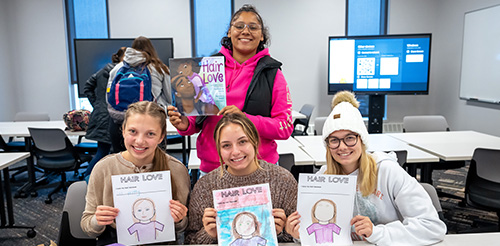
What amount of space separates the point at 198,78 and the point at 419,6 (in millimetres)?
5813

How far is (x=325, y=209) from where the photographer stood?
1.29 meters

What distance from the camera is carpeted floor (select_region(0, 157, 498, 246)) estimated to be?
9.99ft

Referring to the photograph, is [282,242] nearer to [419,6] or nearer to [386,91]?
[386,91]

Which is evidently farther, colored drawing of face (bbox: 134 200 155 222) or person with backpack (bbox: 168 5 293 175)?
person with backpack (bbox: 168 5 293 175)

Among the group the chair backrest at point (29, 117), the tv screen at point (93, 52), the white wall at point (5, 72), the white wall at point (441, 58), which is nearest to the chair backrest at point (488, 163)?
the white wall at point (441, 58)

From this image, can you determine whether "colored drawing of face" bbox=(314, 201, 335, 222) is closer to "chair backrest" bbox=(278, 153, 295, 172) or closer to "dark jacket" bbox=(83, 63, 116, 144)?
"chair backrest" bbox=(278, 153, 295, 172)

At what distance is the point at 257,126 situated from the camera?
65.4 inches

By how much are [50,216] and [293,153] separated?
2.59 m

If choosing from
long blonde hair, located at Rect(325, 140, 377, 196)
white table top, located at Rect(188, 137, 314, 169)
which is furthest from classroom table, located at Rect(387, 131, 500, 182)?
long blonde hair, located at Rect(325, 140, 377, 196)

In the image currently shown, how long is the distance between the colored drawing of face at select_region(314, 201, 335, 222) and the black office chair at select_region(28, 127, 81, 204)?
3268 mm

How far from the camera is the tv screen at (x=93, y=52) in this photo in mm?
5609

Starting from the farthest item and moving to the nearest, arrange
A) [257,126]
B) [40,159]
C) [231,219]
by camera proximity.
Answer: [40,159], [257,126], [231,219]

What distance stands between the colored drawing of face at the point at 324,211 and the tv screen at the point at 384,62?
4619 mm

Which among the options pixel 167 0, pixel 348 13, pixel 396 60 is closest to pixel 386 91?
pixel 396 60
